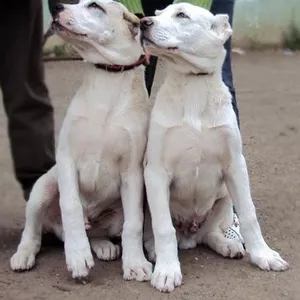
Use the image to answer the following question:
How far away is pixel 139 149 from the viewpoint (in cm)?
404

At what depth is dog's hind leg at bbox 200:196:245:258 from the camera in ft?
13.9

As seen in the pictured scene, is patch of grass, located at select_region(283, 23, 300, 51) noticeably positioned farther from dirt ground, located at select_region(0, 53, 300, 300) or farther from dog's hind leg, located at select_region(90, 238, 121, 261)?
dog's hind leg, located at select_region(90, 238, 121, 261)

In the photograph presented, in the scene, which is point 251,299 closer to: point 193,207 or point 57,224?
point 193,207

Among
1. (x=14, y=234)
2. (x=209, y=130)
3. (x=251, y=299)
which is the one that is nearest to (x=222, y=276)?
(x=251, y=299)

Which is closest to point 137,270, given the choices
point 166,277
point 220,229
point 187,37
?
point 166,277

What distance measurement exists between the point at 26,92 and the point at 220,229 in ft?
4.06

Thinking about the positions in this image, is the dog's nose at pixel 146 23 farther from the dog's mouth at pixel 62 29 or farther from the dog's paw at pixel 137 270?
the dog's paw at pixel 137 270

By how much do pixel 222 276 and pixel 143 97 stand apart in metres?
0.86

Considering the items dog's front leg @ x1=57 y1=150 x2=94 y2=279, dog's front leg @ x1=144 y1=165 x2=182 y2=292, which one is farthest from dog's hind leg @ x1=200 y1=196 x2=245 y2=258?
dog's front leg @ x1=57 y1=150 x2=94 y2=279

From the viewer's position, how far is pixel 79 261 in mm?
3877

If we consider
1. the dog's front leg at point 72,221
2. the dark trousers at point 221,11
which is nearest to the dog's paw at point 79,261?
the dog's front leg at point 72,221

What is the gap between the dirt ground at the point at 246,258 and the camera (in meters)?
3.83

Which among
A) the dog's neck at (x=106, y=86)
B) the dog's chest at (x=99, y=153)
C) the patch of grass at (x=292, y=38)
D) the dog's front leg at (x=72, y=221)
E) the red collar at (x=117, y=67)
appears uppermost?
the red collar at (x=117, y=67)

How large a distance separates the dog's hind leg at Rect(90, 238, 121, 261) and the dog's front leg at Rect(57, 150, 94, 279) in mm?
277
